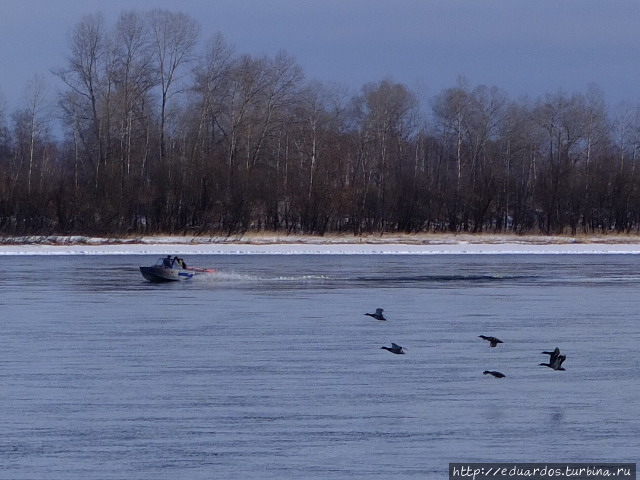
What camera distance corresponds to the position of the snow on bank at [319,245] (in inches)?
2152

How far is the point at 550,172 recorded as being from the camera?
2965 inches

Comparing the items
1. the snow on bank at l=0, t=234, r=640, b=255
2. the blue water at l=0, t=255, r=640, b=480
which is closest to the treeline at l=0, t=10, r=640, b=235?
the snow on bank at l=0, t=234, r=640, b=255

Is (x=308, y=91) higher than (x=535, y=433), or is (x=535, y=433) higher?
(x=308, y=91)

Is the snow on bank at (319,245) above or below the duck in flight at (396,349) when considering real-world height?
above

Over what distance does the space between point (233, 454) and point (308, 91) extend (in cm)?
6697

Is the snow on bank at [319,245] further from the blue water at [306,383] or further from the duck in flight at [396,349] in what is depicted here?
the duck in flight at [396,349]

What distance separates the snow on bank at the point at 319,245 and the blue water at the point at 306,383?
2443cm

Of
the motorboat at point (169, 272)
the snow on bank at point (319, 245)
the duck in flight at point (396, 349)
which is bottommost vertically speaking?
the duck in flight at point (396, 349)

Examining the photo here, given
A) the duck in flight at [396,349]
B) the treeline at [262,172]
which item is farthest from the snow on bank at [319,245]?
→ the duck in flight at [396,349]

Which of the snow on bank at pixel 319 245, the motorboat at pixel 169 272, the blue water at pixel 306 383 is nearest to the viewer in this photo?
the blue water at pixel 306 383

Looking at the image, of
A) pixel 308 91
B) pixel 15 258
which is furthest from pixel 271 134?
pixel 15 258

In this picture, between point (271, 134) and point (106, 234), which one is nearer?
point (106, 234)

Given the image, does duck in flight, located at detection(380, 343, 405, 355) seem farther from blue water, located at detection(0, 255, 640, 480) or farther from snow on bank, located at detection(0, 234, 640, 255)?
snow on bank, located at detection(0, 234, 640, 255)

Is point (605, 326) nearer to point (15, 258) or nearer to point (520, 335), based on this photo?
point (520, 335)
